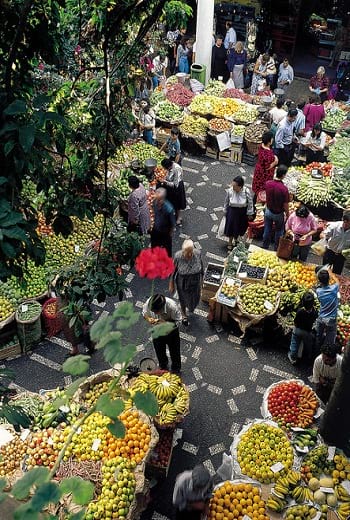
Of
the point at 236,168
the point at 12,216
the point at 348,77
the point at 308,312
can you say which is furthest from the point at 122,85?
the point at 348,77

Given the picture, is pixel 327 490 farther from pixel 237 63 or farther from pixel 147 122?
pixel 237 63

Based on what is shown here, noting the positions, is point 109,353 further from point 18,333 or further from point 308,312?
point 18,333

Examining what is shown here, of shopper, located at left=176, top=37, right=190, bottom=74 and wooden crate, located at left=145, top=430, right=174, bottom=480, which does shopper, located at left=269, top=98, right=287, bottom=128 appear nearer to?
shopper, located at left=176, top=37, right=190, bottom=74

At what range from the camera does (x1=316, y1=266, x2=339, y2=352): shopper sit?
6.44 metres

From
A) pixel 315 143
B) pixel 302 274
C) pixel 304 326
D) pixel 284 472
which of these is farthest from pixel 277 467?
pixel 315 143

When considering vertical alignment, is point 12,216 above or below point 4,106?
below

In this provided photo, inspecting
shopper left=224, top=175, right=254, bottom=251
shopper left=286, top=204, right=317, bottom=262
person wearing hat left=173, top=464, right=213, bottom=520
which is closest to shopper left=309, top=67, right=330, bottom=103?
shopper left=224, top=175, right=254, bottom=251

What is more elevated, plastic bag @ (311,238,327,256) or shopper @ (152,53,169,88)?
shopper @ (152,53,169,88)

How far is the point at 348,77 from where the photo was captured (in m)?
13.6

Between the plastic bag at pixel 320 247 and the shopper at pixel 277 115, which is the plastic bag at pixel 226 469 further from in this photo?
the shopper at pixel 277 115

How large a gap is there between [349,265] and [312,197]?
154 centimetres

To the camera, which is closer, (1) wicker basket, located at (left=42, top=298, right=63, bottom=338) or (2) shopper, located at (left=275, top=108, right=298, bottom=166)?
(1) wicker basket, located at (left=42, top=298, right=63, bottom=338)

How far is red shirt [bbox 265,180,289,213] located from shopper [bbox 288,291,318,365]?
76.0 inches

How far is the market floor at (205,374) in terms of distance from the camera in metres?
6.14
